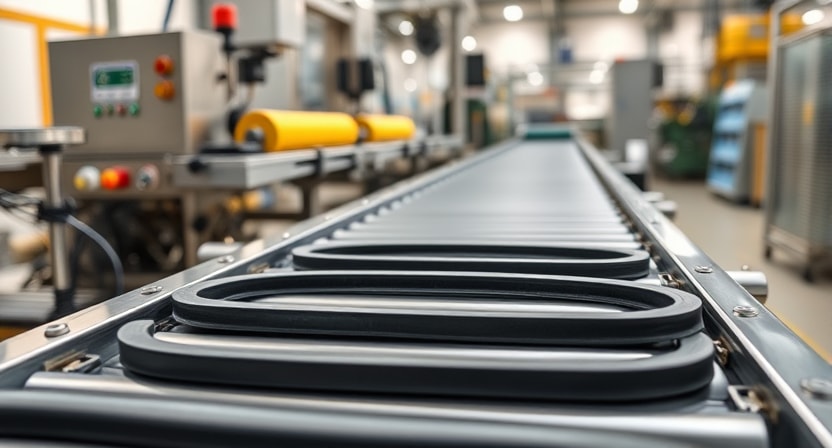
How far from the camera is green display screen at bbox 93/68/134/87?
2.62m

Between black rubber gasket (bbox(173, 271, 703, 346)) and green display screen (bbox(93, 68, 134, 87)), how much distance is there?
2111 millimetres

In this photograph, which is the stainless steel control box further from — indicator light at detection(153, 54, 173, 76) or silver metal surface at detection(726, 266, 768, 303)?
silver metal surface at detection(726, 266, 768, 303)

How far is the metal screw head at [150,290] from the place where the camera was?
827 millimetres

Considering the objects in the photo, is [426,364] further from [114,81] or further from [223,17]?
[114,81]

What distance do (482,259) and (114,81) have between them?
222 centimetres

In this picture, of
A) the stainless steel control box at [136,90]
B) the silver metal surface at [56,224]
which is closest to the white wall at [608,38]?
the stainless steel control box at [136,90]

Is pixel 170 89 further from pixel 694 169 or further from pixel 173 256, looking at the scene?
pixel 694 169

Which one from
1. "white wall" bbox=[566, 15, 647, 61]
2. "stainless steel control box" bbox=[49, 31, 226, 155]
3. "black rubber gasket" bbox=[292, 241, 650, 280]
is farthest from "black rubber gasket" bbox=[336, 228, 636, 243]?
"white wall" bbox=[566, 15, 647, 61]

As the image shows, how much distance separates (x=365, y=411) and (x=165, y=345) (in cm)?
21

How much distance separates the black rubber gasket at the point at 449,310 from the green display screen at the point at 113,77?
2111 mm

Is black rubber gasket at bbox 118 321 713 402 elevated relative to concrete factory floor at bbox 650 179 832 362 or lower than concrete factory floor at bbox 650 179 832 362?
elevated

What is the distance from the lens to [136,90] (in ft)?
8.57

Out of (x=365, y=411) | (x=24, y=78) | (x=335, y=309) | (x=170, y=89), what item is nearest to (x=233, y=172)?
(x=170, y=89)

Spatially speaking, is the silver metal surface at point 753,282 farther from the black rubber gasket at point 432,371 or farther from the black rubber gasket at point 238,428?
the black rubber gasket at point 238,428
